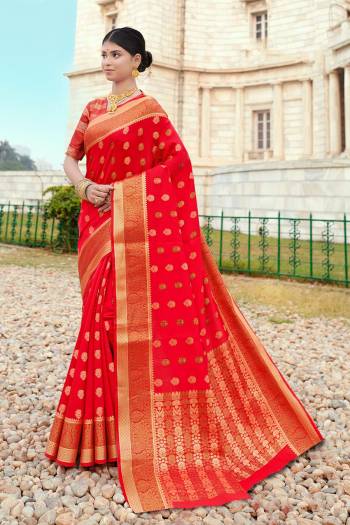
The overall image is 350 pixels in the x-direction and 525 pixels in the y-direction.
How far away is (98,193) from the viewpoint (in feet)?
6.66

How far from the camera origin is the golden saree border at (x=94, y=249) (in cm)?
207

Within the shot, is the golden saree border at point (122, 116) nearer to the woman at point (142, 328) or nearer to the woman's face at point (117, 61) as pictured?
the woman at point (142, 328)

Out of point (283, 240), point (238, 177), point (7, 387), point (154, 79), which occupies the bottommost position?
point (7, 387)

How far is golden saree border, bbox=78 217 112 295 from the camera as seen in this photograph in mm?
2066

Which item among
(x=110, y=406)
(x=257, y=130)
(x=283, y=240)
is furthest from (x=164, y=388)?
(x=257, y=130)

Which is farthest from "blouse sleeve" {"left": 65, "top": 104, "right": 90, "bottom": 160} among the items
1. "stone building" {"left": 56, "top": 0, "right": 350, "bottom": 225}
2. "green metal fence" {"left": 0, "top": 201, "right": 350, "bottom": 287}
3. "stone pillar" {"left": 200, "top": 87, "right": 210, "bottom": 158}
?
"stone pillar" {"left": 200, "top": 87, "right": 210, "bottom": 158}

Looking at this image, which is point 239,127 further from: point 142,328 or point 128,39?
point 142,328

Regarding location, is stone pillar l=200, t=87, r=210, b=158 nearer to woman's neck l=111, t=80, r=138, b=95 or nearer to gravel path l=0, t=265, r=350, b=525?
gravel path l=0, t=265, r=350, b=525

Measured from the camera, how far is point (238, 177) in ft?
51.1

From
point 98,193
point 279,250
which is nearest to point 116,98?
point 98,193

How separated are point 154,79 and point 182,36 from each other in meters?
3.14

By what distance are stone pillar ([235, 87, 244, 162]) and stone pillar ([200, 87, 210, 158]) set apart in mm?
1555

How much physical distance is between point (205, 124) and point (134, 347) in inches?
→ 838

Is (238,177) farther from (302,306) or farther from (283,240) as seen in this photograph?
(302,306)
